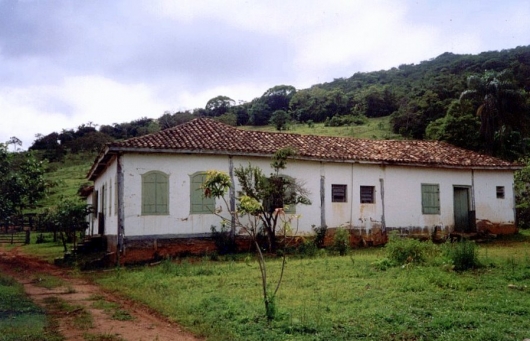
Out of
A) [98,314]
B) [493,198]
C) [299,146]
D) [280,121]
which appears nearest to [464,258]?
[98,314]

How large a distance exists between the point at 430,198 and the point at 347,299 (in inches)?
450

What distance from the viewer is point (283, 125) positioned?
4159 cm

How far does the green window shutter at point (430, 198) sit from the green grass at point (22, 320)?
45.0 feet

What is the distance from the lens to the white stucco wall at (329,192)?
14.1 meters

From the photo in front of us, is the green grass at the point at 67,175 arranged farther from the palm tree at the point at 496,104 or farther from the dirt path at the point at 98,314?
the palm tree at the point at 496,104

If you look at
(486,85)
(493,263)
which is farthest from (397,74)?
(493,263)

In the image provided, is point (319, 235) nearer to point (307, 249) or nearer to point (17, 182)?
point (307, 249)

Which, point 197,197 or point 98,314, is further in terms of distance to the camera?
point 197,197

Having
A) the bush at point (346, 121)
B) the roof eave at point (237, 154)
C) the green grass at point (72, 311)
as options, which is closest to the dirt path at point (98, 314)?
the green grass at point (72, 311)

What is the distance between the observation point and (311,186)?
16.3 metres

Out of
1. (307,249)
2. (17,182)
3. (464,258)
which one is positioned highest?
(17,182)

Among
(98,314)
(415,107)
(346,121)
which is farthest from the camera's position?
(346,121)

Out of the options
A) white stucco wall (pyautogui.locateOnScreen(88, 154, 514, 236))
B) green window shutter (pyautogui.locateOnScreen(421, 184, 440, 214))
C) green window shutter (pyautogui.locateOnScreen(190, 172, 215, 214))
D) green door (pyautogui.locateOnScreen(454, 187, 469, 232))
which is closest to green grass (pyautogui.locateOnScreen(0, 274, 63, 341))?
white stucco wall (pyautogui.locateOnScreen(88, 154, 514, 236))

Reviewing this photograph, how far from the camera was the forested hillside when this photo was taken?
25.3m
